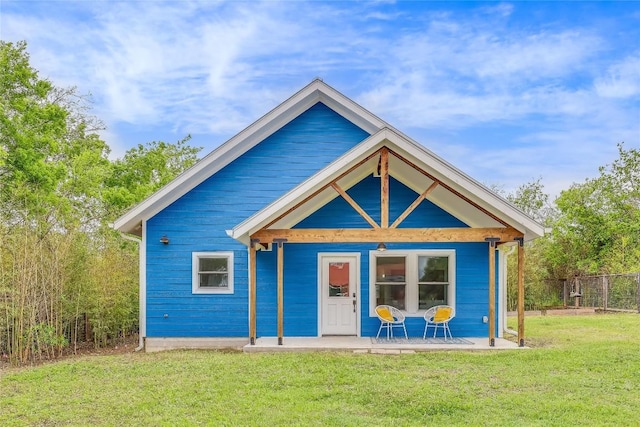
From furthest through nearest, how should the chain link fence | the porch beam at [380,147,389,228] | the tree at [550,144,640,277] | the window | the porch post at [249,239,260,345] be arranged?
1. the tree at [550,144,640,277]
2. the chain link fence
3. the window
4. the porch post at [249,239,260,345]
5. the porch beam at [380,147,389,228]

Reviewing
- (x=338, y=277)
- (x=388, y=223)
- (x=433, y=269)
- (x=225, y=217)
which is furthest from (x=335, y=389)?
(x=225, y=217)

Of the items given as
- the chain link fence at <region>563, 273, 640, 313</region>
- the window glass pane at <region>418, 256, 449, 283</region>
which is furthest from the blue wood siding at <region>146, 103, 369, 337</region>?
the chain link fence at <region>563, 273, 640, 313</region>

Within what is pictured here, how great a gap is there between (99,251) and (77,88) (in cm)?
1183

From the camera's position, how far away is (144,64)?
16.4 meters

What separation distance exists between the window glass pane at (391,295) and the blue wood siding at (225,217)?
2.31m

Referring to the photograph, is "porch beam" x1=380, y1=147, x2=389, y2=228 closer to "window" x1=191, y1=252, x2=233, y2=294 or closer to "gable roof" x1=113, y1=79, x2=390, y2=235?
"gable roof" x1=113, y1=79, x2=390, y2=235

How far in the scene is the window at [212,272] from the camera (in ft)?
34.7

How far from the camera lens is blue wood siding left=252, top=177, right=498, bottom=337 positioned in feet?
34.4

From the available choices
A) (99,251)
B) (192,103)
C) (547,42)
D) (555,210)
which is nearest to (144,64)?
(192,103)

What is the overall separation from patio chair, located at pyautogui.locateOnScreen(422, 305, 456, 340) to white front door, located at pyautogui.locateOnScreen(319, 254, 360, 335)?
4.91 ft

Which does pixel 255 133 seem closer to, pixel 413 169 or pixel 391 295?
pixel 413 169

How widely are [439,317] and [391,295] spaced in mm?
1138

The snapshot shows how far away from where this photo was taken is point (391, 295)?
10.7 m

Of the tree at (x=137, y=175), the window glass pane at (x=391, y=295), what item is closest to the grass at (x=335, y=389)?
the window glass pane at (x=391, y=295)
